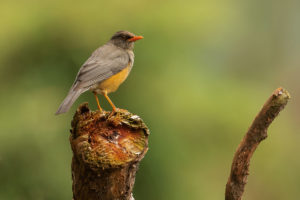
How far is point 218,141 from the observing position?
8.98 m

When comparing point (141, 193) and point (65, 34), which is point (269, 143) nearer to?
point (141, 193)

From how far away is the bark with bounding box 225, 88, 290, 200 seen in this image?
3.94 metres

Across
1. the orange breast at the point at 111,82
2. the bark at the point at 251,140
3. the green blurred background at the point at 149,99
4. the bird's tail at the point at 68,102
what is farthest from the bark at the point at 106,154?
the green blurred background at the point at 149,99

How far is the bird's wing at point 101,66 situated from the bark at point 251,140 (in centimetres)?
205

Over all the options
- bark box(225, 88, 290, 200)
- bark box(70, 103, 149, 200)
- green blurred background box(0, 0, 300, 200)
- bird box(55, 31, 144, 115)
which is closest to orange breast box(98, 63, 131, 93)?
bird box(55, 31, 144, 115)

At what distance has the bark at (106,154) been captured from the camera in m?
4.36

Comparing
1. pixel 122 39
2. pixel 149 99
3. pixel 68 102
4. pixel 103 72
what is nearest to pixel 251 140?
pixel 68 102

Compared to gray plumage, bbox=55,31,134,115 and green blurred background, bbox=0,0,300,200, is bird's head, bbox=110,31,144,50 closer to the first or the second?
gray plumage, bbox=55,31,134,115

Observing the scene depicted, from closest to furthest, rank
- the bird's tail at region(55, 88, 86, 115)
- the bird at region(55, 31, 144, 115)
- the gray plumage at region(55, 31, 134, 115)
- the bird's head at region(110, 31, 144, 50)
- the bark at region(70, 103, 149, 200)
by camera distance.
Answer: the bark at region(70, 103, 149, 200) → the bird's tail at region(55, 88, 86, 115) → the gray plumage at region(55, 31, 134, 115) → the bird at region(55, 31, 144, 115) → the bird's head at region(110, 31, 144, 50)

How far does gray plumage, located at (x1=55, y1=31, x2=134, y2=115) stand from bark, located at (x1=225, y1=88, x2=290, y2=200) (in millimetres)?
1516

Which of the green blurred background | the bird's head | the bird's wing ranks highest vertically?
the bird's head

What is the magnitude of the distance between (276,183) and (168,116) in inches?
88.3

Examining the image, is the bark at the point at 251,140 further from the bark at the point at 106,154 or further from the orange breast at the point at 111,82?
the orange breast at the point at 111,82

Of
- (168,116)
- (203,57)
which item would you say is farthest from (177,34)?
(168,116)
